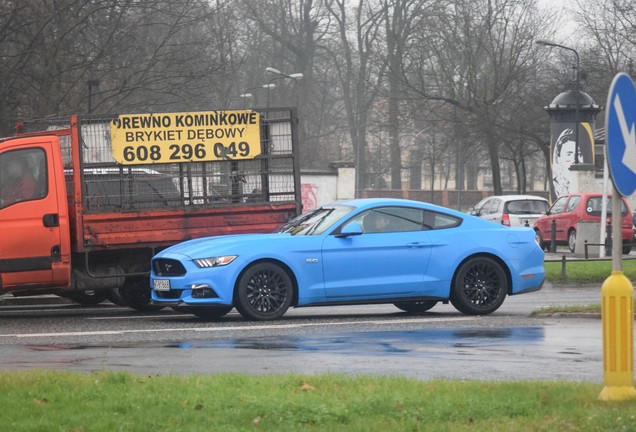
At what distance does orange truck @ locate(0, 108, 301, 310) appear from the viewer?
15609 mm

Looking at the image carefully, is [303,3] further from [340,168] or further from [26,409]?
[26,409]

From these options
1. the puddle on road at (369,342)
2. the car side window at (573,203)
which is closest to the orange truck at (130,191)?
the puddle on road at (369,342)

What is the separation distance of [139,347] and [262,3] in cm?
5815

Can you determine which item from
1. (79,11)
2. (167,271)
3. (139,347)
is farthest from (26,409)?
(79,11)

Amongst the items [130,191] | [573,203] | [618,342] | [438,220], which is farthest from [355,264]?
[573,203]

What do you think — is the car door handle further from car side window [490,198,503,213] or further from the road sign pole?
car side window [490,198,503,213]

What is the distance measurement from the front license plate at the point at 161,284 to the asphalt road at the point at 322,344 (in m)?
0.45

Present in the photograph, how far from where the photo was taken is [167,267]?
14938 millimetres

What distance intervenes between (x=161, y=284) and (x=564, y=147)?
30.4 meters

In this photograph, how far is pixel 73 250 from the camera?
52.7 ft

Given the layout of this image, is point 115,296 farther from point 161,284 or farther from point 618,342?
point 618,342

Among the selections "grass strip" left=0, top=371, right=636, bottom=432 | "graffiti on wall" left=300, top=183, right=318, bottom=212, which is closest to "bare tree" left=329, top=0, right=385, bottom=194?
"graffiti on wall" left=300, top=183, right=318, bottom=212

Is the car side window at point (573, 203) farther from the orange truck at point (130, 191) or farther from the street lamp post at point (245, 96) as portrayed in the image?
the street lamp post at point (245, 96)

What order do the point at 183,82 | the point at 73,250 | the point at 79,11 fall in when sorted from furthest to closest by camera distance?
the point at 183,82 → the point at 79,11 → the point at 73,250
